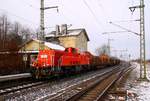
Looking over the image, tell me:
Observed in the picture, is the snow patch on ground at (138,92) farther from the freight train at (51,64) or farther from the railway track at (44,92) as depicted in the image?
the freight train at (51,64)

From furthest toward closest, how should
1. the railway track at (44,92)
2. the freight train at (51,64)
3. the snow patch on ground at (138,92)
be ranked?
the freight train at (51,64), the railway track at (44,92), the snow patch on ground at (138,92)

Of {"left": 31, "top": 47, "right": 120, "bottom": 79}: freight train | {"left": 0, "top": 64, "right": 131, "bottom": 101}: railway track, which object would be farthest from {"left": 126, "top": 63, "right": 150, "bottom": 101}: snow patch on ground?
{"left": 31, "top": 47, "right": 120, "bottom": 79}: freight train

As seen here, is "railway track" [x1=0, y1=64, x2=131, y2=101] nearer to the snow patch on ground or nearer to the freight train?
the snow patch on ground

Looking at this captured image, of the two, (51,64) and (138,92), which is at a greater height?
(51,64)

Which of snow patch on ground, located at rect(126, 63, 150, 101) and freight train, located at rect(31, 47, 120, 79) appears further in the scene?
freight train, located at rect(31, 47, 120, 79)

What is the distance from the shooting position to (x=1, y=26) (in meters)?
89.4

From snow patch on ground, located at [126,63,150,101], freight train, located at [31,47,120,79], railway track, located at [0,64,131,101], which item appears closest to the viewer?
snow patch on ground, located at [126,63,150,101]

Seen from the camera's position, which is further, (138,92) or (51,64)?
(51,64)

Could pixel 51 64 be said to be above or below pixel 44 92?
above

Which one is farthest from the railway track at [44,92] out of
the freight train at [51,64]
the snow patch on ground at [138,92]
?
the freight train at [51,64]

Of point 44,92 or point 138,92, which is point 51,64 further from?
point 138,92

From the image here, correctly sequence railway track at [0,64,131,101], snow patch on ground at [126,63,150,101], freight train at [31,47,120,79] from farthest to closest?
1. freight train at [31,47,120,79]
2. railway track at [0,64,131,101]
3. snow patch on ground at [126,63,150,101]

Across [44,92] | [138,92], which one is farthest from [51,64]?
[138,92]

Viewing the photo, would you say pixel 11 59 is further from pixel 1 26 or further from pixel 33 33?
pixel 33 33
